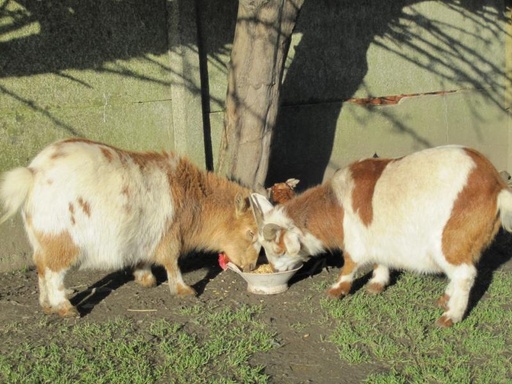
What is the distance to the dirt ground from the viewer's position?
442cm

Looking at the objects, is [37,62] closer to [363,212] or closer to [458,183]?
[363,212]

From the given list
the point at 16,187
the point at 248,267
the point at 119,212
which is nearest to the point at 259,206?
the point at 248,267

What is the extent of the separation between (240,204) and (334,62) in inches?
110

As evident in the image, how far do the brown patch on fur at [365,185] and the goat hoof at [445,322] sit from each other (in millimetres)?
859

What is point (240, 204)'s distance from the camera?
5852 millimetres

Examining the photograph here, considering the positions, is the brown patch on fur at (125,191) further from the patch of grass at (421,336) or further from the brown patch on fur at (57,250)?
the patch of grass at (421,336)

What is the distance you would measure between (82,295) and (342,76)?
3.95 m

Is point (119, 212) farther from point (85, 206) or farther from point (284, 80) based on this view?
point (284, 80)

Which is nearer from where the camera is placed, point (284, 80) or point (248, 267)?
point (248, 267)

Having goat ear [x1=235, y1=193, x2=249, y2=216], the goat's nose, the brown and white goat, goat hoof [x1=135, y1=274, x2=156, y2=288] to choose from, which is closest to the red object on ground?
the brown and white goat

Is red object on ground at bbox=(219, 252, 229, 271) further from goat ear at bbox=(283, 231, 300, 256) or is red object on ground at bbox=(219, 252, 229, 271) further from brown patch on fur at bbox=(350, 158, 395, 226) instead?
brown patch on fur at bbox=(350, 158, 395, 226)

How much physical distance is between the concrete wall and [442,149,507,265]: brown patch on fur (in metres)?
2.99

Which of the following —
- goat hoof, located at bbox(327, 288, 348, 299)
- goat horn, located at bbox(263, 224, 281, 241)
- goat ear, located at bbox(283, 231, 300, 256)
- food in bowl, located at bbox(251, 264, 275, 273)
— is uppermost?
goat horn, located at bbox(263, 224, 281, 241)

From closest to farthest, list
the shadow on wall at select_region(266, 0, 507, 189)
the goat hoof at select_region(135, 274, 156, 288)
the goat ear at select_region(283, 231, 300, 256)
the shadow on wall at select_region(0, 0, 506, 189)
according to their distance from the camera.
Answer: the goat ear at select_region(283, 231, 300, 256) → the goat hoof at select_region(135, 274, 156, 288) → the shadow on wall at select_region(0, 0, 506, 189) → the shadow on wall at select_region(266, 0, 507, 189)
